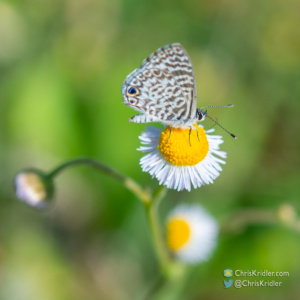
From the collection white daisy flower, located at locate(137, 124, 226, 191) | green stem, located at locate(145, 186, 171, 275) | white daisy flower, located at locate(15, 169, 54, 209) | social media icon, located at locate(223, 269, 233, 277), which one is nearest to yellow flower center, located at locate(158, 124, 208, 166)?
white daisy flower, located at locate(137, 124, 226, 191)

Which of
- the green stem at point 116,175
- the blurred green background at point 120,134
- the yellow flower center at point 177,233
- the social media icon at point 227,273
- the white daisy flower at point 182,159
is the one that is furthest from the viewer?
the blurred green background at point 120,134

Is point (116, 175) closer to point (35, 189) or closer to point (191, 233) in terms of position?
point (35, 189)

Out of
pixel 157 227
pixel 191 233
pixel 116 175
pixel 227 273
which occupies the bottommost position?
pixel 227 273

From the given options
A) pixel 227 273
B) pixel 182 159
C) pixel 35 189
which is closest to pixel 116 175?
pixel 182 159

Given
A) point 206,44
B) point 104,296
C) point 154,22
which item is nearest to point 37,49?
point 154,22

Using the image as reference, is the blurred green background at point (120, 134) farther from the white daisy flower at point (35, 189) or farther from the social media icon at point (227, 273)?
the white daisy flower at point (35, 189)

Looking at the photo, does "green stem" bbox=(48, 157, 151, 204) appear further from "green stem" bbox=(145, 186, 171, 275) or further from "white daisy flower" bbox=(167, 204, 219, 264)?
"white daisy flower" bbox=(167, 204, 219, 264)

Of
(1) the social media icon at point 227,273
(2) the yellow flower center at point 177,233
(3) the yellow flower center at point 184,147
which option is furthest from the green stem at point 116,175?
(1) the social media icon at point 227,273
